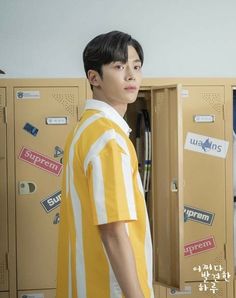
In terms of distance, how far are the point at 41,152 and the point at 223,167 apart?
1117mm

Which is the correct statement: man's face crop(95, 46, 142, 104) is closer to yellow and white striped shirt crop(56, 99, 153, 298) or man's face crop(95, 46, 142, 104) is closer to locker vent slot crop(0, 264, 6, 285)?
yellow and white striped shirt crop(56, 99, 153, 298)

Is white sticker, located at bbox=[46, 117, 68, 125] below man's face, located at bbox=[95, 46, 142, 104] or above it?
above

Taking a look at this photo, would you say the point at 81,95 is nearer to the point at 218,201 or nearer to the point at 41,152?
the point at 41,152

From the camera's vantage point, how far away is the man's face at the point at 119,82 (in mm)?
1365

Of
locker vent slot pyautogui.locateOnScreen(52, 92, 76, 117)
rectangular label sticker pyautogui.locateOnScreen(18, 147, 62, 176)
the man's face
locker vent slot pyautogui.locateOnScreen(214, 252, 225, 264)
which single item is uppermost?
locker vent slot pyautogui.locateOnScreen(52, 92, 76, 117)

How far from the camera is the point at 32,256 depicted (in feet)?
9.23

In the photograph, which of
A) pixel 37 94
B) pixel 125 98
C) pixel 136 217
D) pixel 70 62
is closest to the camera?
pixel 136 217

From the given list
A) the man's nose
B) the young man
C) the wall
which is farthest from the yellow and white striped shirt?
the wall

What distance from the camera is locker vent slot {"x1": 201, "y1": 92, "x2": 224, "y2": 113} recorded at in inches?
112

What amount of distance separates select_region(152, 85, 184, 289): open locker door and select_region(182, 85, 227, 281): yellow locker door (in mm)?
119

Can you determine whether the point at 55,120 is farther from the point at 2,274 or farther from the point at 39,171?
the point at 2,274

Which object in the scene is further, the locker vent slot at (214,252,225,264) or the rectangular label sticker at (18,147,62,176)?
the locker vent slot at (214,252,225,264)

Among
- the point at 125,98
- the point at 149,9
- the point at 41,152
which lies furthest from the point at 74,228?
the point at 149,9

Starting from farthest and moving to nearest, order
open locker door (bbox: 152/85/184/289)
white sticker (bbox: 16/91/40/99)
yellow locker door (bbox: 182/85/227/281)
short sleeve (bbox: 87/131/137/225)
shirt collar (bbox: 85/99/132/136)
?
1. yellow locker door (bbox: 182/85/227/281)
2. white sticker (bbox: 16/91/40/99)
3. open locker door (bbox: 152/85/184/289)
4. shirt collar (bbox: 85/99/132/136)
5. short sleeve (bbox: 87/131/137/225)
